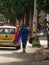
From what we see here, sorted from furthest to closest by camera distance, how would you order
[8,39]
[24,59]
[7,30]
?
[7,30] → [8,39] → [24,59]

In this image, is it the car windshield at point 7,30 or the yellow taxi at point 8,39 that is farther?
the car windshield at point 7,30

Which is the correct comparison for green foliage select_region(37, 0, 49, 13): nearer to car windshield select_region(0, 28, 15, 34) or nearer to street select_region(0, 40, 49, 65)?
car windshield select_region(0, 28, 15, 34)

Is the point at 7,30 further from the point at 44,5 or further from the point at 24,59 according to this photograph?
the point at 24,59

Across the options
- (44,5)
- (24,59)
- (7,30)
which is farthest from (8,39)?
(24,59)

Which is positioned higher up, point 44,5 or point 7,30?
point 44,5

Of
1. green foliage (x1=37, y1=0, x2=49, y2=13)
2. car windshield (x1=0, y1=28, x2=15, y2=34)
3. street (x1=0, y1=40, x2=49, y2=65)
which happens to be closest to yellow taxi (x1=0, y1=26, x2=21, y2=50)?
car windshield (x1=0, y1=28, x2=15, y2=34)

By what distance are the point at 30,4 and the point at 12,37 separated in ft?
75.1

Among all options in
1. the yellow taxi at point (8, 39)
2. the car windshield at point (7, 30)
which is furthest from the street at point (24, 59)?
the car windshield at point (7, 30)

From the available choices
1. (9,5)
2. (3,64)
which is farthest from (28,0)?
(3,64)

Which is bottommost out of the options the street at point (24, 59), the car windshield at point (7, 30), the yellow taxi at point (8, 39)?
the street at point (24, 59)

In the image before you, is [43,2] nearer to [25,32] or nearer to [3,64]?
[25,32]

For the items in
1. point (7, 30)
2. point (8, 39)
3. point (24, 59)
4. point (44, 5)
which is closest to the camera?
point (24, 59)

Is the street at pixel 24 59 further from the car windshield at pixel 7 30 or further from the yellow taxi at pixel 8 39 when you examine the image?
the car windshield at pixel 7 30

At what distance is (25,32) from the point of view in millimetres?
19844
